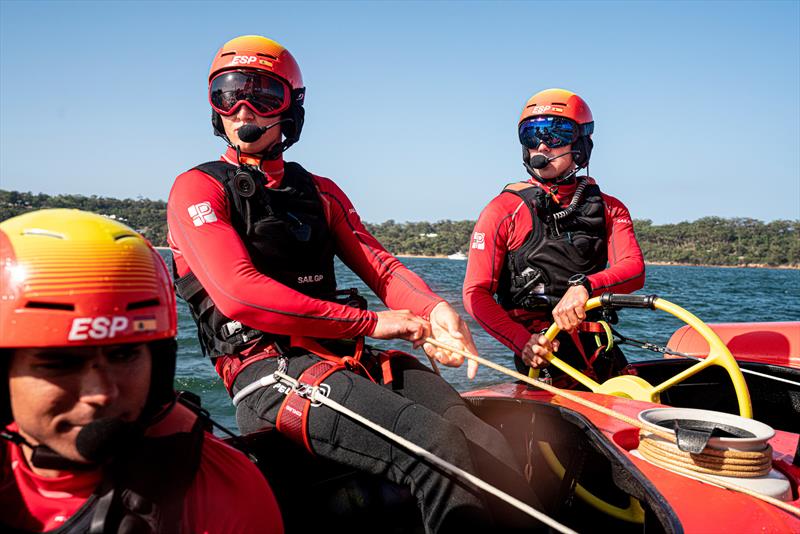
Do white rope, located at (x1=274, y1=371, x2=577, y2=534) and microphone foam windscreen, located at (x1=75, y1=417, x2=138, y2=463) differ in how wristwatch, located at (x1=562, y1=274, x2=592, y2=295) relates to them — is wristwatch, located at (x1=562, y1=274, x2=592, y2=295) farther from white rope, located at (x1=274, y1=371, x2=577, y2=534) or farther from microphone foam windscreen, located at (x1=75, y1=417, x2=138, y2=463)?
microphone foam windscreen, located at (x1=75, y1=417, x2=138, y2=463)

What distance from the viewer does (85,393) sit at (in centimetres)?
142

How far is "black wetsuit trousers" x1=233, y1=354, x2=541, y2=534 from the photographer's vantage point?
234 centimetres

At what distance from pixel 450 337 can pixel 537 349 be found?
3.54ft

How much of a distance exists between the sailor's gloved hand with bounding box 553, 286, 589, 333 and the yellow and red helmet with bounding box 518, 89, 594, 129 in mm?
1347

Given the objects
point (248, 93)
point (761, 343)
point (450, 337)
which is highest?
point (248, 93)

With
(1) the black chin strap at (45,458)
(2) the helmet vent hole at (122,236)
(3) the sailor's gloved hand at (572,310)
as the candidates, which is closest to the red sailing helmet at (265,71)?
(2) the helmet vent hole at (122,236)

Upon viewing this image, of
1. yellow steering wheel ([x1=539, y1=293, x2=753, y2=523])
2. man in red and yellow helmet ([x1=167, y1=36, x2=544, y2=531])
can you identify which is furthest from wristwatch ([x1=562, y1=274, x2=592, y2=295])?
man in red and yellow helmet ([x1=167, y1=36, x2=544, y2=531])

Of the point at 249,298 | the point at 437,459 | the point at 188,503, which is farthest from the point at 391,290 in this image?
the point at 188,503

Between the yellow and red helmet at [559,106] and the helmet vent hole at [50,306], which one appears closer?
the helmet vent hole at [50,306]

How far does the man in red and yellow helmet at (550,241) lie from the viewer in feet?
14.0

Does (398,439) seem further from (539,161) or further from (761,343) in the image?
(761,343)

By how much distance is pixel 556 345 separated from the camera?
3838 mm

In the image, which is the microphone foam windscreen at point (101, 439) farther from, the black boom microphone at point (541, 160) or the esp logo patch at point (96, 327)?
the black boom microphone at point (541, 160)

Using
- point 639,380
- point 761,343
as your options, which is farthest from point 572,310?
point 761,343
